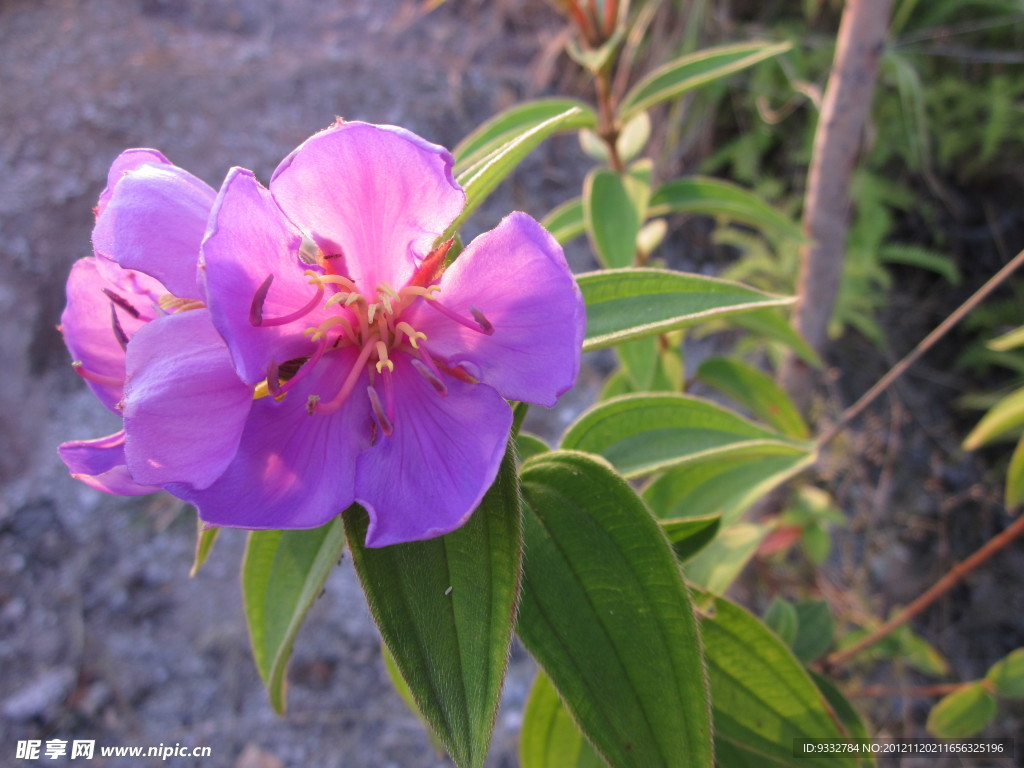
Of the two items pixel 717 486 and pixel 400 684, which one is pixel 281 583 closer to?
pixel 400 684

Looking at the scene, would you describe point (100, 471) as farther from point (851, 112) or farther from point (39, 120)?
point (39, 120)

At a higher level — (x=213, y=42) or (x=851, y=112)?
(x=851, y=112)

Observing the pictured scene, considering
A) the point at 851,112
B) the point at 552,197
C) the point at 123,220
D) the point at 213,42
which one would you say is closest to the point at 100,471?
the point at 123,220

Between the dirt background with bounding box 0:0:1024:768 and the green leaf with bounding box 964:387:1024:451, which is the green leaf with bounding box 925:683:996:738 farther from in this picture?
the dirt background with bounding box 0:0:1024:768

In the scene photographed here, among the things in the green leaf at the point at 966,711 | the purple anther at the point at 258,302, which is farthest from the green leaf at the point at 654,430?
the green leaf at the point at 966,711

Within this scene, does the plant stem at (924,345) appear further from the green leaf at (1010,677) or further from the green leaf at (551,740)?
the green leaf at (551,740)

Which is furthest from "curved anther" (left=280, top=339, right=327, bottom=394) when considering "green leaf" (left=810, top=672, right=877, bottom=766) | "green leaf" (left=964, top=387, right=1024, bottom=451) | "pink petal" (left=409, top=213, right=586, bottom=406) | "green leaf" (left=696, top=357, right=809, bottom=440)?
"green leaf" (left=964, top=387, right=1024, bottom=451)
